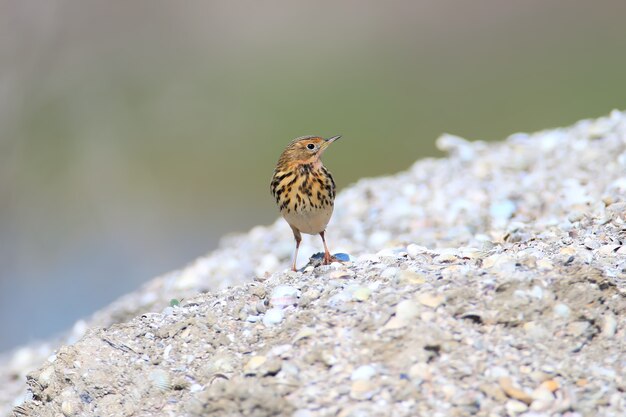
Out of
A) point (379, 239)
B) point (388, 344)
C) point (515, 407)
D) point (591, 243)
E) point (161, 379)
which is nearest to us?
point (515, 407)

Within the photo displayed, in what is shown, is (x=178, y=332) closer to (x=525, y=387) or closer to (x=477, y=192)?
(x=525, y=387)

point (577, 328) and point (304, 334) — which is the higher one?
point (304, 334)

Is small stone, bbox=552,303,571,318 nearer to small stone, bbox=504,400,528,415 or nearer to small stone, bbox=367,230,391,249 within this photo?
small stone, bbox=504,400,528,415

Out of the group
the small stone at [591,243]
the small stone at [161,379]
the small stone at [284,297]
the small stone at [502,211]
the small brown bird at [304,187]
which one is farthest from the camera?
the small stone at [502,211]

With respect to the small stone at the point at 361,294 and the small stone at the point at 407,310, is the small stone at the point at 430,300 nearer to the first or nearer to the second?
the small stone at the point at 407,310

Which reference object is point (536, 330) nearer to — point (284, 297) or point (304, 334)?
point (304, 334)

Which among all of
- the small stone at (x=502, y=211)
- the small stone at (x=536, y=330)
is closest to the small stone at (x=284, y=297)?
the small stone at (x=536, y=330)

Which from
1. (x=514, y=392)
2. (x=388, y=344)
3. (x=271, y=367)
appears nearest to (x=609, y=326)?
(x=514, y=392)

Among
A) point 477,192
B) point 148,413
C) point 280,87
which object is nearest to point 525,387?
point 148,413
